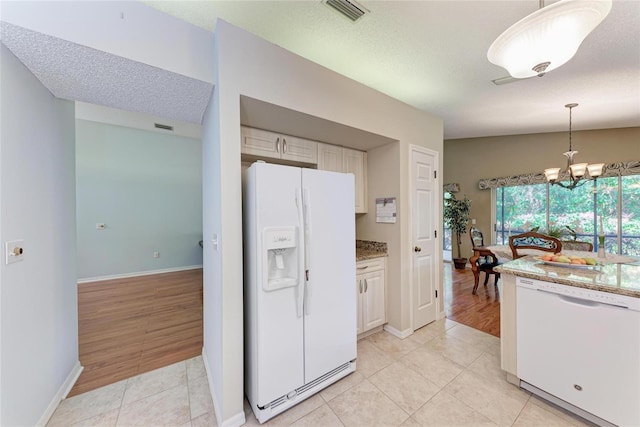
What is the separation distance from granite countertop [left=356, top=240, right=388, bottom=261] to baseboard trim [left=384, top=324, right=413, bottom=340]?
85cm

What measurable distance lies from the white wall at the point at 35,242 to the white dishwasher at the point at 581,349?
325cm

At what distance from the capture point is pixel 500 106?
3.39 metres

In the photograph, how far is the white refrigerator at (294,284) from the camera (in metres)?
1.62

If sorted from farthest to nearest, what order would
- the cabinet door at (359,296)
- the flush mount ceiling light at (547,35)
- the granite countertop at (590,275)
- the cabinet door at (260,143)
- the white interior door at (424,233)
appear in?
1. the white interior door at (424,233)
2. the cabinet door at (359,296)
3. the cabinet door at (260,143)
4. the granite countertop at (590,275)
5. the flush mount ceiling light at (547,35)

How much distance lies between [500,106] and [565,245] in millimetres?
2189

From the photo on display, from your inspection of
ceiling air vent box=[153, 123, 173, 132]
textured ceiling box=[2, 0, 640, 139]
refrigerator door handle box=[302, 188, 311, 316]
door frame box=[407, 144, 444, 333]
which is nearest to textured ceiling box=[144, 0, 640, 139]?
textured ceiling box=[2, 0, 640, 139]

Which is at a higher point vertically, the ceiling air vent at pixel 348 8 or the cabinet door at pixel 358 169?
the ceiling air vent at pixel 348 8

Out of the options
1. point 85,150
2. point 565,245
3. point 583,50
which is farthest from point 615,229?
point 85,150

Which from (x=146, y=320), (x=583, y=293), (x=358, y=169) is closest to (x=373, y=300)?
(x=358, y=169)

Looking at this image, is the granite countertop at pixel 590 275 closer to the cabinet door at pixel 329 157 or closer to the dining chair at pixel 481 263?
the cabinet door at pixel 329 157

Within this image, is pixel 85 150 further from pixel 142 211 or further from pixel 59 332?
pixel 59 332

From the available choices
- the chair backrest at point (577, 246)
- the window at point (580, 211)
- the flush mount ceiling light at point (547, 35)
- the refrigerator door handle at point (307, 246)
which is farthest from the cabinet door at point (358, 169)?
the window at point (580, 211)

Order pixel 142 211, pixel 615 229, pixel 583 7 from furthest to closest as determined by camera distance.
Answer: pixel 142 211, pixel 615 229, pixel 583 7

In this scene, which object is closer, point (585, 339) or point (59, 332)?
point (585, 339)
